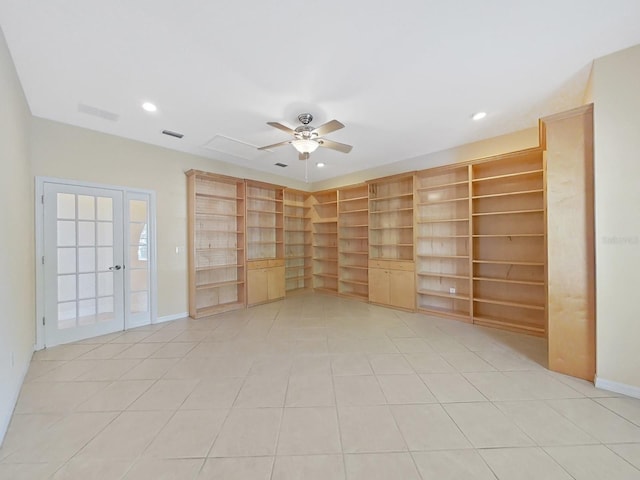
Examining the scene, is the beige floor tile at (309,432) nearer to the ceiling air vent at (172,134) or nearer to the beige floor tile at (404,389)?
the beige floor tile at (404,389)

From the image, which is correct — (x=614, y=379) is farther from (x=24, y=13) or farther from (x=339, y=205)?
(x=24, y=13)

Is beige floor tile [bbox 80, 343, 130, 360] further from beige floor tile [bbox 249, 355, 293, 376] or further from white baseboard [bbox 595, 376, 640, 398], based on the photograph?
white baseboard [bbox 595, 376, 640, 398]

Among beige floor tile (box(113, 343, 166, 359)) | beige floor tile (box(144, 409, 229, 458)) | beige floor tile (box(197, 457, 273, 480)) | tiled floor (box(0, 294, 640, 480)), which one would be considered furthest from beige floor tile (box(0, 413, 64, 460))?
beige floor tile (box(197, 457, 273, 480))

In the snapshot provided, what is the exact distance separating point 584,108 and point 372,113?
78.5 inches

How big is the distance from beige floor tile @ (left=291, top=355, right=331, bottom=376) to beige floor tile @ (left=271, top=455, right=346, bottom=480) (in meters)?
0.98

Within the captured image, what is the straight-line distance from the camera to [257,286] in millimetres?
5242

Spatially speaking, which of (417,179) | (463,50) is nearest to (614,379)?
(463,50)

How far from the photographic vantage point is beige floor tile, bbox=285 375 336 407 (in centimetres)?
207

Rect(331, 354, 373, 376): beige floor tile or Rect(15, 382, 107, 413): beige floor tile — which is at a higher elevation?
Rect(15, 382, 107, 413): beige floor tile

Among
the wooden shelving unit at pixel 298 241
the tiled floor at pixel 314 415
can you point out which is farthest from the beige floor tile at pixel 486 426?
the wooden shelving unit at pixel 298 241

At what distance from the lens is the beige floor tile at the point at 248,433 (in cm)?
160

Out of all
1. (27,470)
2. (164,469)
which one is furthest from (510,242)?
(27,470)

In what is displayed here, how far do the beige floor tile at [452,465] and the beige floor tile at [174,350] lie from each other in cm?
263

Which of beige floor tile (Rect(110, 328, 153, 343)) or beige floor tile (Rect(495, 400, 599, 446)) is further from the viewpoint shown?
beige floor tile (Rect(110, 328, 153, 343))
